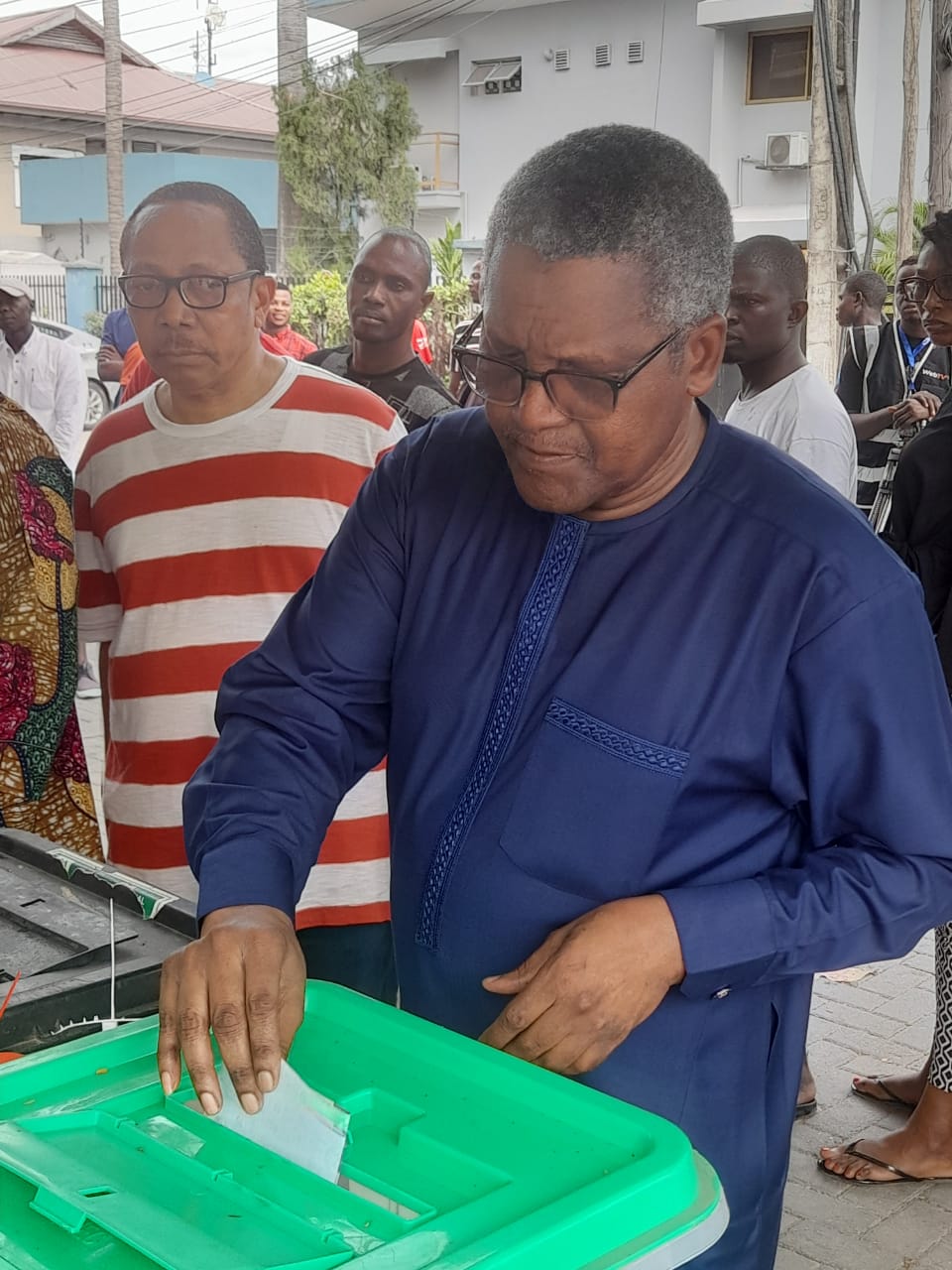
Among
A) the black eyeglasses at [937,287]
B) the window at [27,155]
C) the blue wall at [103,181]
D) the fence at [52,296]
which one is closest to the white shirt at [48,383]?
the black eyeglasses at [937,287]

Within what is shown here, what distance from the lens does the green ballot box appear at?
107cm

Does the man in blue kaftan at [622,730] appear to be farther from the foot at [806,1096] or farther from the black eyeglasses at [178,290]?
the foot at [806,1096]

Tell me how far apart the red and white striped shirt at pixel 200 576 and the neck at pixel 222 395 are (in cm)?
3

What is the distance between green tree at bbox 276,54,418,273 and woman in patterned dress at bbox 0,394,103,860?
1966cm

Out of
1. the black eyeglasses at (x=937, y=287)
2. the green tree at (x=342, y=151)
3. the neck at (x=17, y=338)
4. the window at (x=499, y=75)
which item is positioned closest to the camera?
the black eyeglasses at (x=937, y=287)

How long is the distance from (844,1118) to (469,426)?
104 inches

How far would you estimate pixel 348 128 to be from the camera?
851 inches

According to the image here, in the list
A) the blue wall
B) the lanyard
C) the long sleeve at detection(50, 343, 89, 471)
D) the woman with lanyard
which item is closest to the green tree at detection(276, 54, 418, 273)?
the blue wall

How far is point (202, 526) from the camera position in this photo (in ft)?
8.39

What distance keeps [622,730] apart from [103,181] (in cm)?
2967

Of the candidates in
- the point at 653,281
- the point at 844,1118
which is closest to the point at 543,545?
the point at 653,281

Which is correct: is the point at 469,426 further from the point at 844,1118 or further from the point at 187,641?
the point at 844,1118

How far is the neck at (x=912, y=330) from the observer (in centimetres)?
627

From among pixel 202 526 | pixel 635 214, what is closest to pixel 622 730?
pixel 635 214
